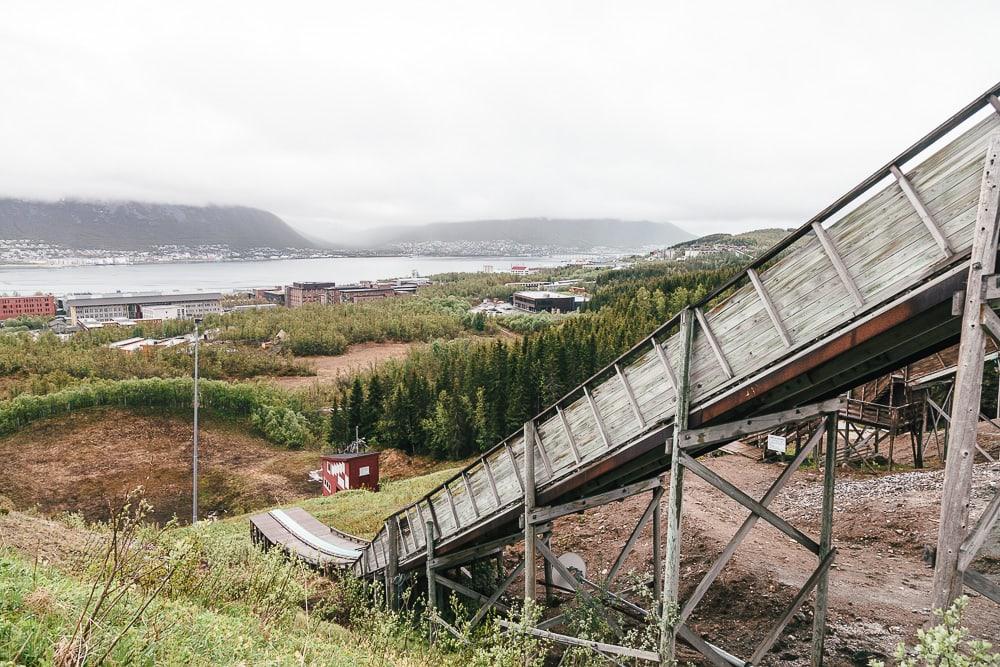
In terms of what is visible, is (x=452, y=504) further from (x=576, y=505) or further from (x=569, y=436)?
(x=569, y=436)

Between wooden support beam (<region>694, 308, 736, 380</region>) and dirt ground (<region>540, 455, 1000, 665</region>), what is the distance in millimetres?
4561

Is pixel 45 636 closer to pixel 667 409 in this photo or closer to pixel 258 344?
pixel 667 409

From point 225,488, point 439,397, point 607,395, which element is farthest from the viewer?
point 439,397

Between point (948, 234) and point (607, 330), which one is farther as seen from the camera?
point (607, 330)

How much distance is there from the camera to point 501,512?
8086 mm

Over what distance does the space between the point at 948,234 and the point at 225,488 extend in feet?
109

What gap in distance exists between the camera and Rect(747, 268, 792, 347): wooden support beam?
534 centimetres

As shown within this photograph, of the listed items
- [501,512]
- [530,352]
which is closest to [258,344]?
[530,352]

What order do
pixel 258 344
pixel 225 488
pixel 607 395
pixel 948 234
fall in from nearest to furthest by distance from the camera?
pixel 948 234 < pixel 607 395 < pixel 225 488 < pixel 258 344

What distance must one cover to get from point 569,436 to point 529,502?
46.6 inches

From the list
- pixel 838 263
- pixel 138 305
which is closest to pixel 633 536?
pixel 838 263

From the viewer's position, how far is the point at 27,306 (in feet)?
305

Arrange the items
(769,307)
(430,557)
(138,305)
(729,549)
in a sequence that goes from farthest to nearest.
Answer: (138,305) < (430,557) < (729,549) < (769,307)

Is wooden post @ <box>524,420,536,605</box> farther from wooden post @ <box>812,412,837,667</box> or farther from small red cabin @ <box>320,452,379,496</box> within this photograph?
small red cabin @ <box>320,452,379,496</box>
